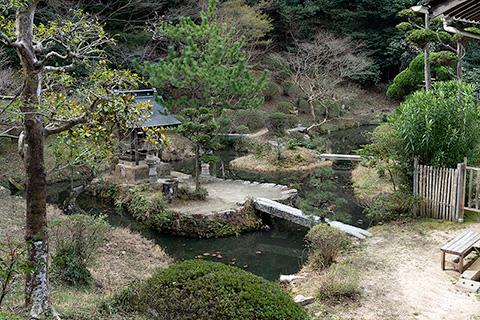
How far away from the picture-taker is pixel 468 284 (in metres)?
5.30

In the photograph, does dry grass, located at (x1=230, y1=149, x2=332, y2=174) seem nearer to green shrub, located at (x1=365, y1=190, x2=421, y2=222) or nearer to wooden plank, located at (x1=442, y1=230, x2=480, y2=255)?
green shrub, located at (x1=365, y1=190, x2=421, y2=222)

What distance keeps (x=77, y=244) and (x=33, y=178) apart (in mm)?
1935

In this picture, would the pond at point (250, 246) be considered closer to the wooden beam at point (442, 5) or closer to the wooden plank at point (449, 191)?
the wooden plank at point (449, 191)

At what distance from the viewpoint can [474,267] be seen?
5699 mm

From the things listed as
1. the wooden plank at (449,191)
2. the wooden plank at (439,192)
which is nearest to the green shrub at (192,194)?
the wooden plank at (439,192)

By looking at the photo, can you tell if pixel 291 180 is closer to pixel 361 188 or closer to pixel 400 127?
pixel 361 188

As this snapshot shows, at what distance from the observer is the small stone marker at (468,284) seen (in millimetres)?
5197

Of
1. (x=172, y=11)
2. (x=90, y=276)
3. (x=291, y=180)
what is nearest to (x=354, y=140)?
(x=291, y=180)

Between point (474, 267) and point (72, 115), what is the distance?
5780 mm

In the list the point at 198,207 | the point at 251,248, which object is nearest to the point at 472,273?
the point at 251,248

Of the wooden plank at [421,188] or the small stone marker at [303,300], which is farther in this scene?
the wooden plank at [421,188]

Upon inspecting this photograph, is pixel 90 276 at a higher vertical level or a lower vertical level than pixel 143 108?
lower

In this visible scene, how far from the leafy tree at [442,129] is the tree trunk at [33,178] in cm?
679

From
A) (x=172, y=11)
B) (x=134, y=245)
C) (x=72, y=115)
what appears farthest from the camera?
(x=172, y=11)
